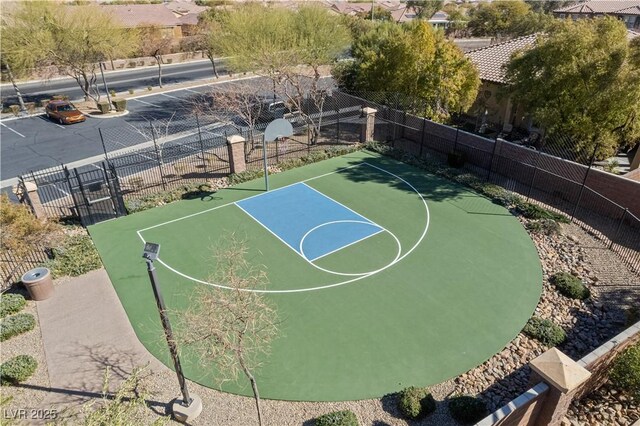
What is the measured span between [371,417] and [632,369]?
21.1ft

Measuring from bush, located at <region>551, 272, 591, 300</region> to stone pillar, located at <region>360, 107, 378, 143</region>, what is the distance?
1495 centimetres

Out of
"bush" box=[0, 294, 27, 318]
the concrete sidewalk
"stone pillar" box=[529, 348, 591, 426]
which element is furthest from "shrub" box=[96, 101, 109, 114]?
"stone pillar" box=[529, 348, 591, 426]

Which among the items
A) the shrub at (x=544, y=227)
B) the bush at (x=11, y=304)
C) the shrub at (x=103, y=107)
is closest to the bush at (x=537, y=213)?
the shrub at (x=544, y=227)

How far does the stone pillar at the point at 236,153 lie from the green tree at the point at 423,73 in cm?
1135

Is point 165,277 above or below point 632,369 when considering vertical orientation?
below

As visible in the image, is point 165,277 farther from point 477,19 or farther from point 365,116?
point 477,19

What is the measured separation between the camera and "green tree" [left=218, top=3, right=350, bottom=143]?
2947cm

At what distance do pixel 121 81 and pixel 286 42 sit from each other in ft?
85.6

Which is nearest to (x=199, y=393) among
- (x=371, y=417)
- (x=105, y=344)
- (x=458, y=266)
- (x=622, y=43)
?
(x=105, y=344)

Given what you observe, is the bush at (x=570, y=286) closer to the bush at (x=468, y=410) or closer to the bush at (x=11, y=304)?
the bush at (x=468, y=410)

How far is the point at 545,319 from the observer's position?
1281cm

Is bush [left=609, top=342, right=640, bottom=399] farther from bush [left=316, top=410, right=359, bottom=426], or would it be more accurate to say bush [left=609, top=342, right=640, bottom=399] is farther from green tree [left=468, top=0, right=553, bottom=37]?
green tree [left=468, top=0, right=553, bottom=37]

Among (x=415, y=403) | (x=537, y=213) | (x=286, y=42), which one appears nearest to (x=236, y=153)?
(x=286, y=42)

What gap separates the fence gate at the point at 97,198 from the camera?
60.0 feet
